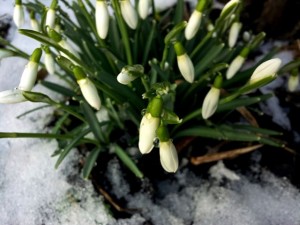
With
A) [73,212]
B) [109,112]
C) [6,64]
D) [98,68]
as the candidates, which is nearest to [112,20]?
[98,68]

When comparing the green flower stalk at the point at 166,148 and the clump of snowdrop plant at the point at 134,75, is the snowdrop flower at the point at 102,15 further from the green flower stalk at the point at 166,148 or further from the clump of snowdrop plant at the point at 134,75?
the green flower stalk at the point at 166,148

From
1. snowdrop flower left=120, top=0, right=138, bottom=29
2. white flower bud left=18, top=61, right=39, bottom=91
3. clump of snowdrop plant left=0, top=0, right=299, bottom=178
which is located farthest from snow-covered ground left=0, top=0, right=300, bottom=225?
snowdrop flower left=120, top=0, right=138, bottom=29

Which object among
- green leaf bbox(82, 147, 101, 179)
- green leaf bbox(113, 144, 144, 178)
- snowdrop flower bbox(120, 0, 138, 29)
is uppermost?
snowdrop flower bbox(120, 0, 138, 29)

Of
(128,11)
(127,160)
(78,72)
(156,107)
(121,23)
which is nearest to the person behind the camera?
(156,107)

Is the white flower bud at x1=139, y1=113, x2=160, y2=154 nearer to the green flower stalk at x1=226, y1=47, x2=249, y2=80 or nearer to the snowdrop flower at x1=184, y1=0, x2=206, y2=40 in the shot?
the snowdrop flower at x1=184, y1=0, x2=206, y2=40

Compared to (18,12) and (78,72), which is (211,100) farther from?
(18,12)

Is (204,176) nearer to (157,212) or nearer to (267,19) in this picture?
(157,212)

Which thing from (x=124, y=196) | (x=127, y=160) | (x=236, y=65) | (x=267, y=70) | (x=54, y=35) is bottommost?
(x=124, y=196)

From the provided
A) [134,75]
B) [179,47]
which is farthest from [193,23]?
[134,75]
